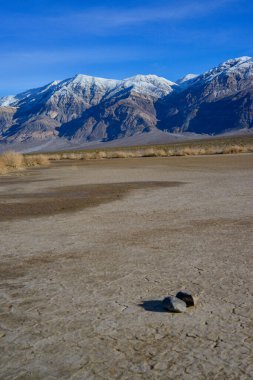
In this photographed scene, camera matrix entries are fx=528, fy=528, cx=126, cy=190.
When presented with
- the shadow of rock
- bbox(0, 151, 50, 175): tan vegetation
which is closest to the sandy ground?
the shadow of rock

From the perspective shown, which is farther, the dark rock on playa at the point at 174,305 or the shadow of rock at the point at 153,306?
the shadow of rock at the point at 153,306

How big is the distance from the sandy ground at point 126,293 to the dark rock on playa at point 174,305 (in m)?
0.08

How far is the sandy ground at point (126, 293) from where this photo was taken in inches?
173

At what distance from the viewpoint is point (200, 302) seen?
18.9 feet

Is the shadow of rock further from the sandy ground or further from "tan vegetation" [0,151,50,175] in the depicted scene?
"tan vegetation" [0,151,50,175]

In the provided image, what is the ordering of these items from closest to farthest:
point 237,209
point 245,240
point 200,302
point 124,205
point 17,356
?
point 17,356
point 200,302
point 245,240
point 237,209
point 124,205

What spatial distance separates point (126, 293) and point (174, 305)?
92 centimetres

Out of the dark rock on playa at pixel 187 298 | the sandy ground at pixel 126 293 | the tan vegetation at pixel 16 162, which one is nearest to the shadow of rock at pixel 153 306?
the sandy ground at pixel 126 293

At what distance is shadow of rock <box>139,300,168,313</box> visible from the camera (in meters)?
5.57

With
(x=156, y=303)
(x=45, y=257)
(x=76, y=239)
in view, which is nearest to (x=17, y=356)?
(x=156, y=303)

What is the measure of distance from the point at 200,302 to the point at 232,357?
4.51 ft

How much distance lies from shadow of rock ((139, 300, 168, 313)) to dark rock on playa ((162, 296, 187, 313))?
0.21 ft

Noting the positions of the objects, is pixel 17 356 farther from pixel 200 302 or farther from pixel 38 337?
pixel 200 302

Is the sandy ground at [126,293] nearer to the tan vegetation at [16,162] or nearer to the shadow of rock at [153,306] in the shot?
the shadow of rock at [153,306]
